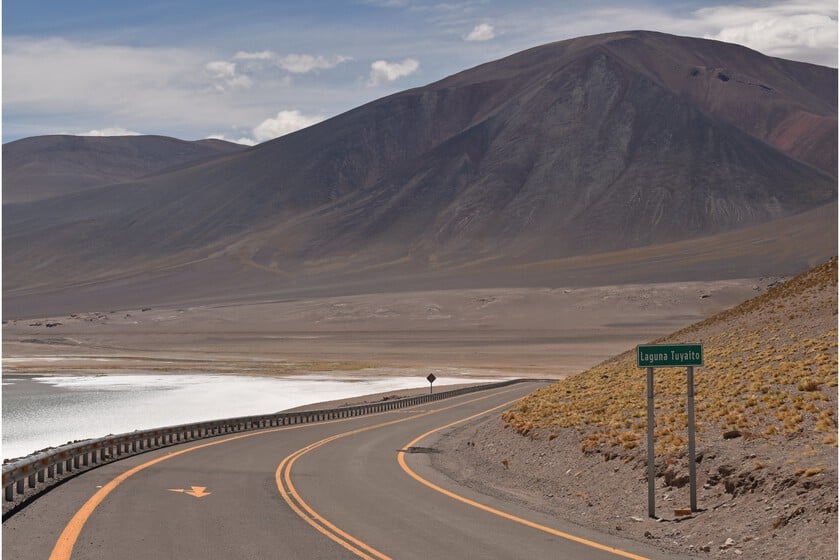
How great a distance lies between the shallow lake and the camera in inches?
2112

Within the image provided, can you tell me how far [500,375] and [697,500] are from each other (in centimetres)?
8695

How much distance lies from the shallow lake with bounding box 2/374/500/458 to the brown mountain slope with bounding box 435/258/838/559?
70.0 feet

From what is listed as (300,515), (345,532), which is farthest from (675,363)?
(300,515)

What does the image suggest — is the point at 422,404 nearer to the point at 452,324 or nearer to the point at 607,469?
the point at 607,469

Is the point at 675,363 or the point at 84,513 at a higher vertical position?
the point at 675,363

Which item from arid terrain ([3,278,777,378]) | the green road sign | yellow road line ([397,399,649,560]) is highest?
the green road sign

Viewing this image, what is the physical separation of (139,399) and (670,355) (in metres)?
58.0

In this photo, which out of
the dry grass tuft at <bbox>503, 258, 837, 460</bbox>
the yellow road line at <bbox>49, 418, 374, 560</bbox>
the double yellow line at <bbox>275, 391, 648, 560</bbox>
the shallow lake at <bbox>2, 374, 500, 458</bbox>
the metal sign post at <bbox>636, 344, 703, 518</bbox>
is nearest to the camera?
the yellow road line at <bbox>49, 418, 374, 560</bbox>

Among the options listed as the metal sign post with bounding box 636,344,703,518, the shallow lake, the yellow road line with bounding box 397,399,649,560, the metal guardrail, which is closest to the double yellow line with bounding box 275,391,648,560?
the yellow road line with bounding box 397,399,649,560

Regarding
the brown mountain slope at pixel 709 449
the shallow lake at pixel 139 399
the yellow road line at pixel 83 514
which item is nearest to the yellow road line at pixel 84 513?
the yellow road line at pixel 83 514

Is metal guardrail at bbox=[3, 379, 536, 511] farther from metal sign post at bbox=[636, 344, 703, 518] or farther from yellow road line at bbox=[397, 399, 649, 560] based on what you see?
metal sign post at bbox=[636, 344, 703, 518]

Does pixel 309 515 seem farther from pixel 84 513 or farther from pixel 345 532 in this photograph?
pixel 84 513

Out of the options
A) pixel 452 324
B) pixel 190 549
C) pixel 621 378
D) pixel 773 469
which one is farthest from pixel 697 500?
pixel 452 324

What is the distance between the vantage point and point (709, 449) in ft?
70.4
